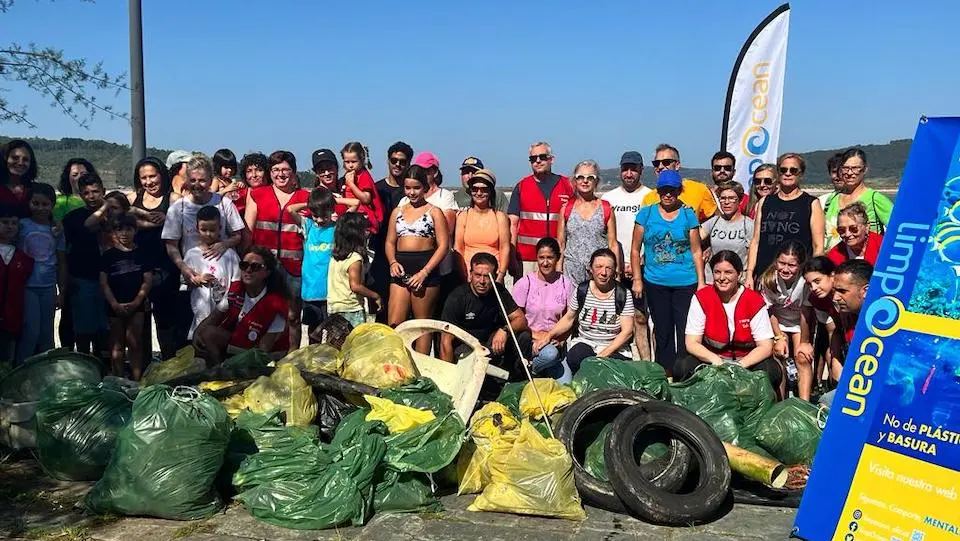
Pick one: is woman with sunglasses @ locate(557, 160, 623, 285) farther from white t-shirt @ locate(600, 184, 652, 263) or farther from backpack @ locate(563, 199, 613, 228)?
white t-shirt @ locate(600, 184, 652, 263)

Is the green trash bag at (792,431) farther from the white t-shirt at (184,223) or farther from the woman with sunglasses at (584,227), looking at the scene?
the white t-shirt at (184,223)

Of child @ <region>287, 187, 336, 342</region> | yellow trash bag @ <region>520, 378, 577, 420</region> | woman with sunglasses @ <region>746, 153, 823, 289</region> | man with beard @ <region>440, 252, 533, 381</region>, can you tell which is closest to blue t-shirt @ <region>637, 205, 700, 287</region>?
woman with sunglasses @ <region>746, 153, 823, 289</region>

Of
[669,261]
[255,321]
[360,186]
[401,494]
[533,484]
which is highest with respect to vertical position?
[360,186]

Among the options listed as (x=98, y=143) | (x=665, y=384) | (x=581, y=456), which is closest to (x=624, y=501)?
(x=581, y=456)

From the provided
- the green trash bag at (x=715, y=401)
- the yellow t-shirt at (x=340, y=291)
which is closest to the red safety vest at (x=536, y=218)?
the yellow t-shirt at (x=340, y=291)

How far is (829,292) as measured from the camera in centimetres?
630

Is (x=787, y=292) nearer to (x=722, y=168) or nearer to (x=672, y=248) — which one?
(x=672, y=248)

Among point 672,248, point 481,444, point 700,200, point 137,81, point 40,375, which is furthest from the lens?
point 137,81

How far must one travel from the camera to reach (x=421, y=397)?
5.58 m

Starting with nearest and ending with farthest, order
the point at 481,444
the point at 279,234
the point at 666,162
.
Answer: the point at 481,444
the point at 279,234
the point at 666,162

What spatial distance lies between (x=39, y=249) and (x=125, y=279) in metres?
0.70

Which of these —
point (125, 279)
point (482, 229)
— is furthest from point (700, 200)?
point (125, 279)

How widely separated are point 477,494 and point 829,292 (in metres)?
2.98

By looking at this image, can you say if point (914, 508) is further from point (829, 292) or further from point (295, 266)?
point (295, 266)
